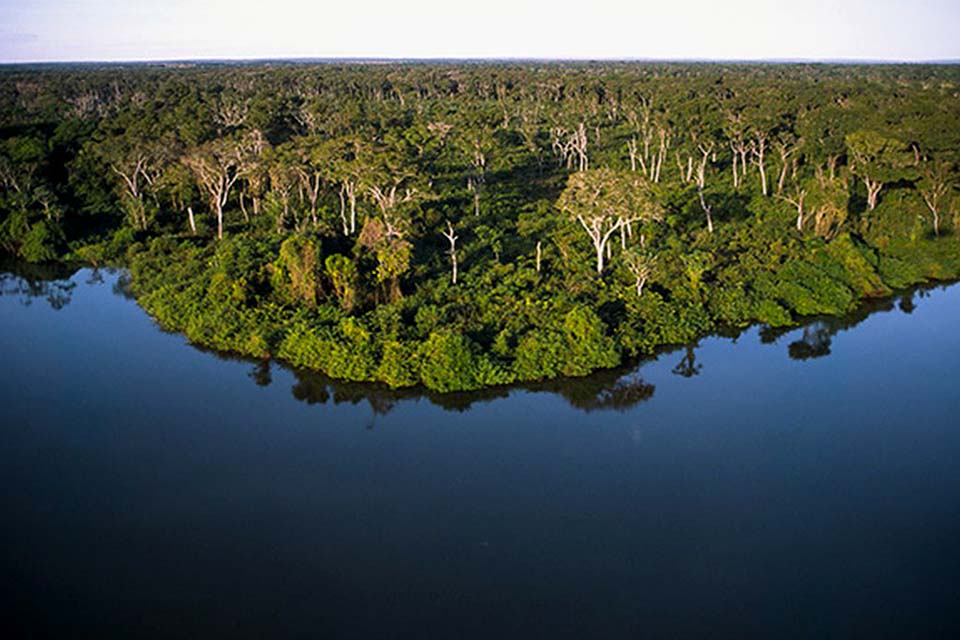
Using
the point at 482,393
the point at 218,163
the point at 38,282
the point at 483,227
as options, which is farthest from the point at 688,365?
the point at 38,282

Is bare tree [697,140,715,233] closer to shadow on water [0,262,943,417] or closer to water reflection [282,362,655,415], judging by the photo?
shadow on water [0,262,943,417]

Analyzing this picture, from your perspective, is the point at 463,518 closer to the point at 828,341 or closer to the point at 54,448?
the point at 54,448

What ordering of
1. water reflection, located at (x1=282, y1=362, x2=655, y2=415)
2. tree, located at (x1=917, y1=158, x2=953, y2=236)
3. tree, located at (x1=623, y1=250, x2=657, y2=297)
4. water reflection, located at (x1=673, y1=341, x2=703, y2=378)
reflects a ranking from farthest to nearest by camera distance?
tree, located at (x1=917, y1=158, x2=953, y2=236), tree, located at (x1=623, y1=250, x2=657, y2=297), water reflection, located at (x1=673, y1=341, x2=703, y2=378), water reflection, located at (x1=282, y1=362, x2=655, y2=415)

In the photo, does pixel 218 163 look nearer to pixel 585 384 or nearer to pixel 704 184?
pixel 585 384

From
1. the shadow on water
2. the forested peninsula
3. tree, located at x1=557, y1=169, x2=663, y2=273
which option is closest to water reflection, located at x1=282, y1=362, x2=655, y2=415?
the shadow on water

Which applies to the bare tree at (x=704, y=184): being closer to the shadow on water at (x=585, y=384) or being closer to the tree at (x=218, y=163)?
the shadow on water at (x=585, y=384)

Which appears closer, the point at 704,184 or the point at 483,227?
the point at 483,227
